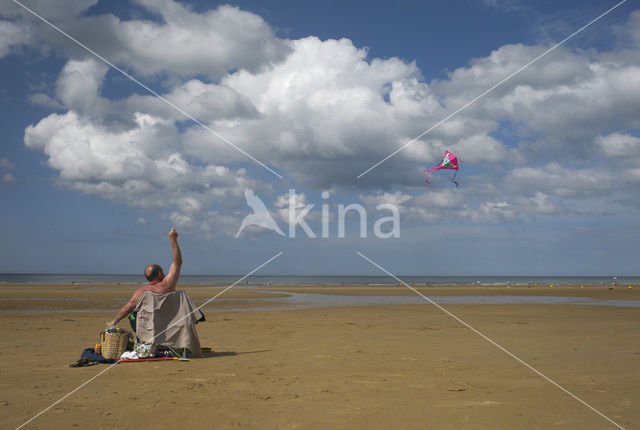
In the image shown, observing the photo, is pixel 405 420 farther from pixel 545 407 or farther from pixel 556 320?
pixel 556 320

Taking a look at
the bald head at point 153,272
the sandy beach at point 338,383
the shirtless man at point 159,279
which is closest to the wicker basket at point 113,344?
the shirtless man at point 159,279

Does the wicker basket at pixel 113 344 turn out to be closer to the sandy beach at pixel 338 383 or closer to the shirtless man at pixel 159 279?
the shirtless man at pixel 159 279

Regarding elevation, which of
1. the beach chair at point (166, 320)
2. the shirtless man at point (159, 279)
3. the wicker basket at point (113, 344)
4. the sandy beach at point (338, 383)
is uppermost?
the shirtless man at point (159, 279)

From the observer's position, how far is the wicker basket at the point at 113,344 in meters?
8.88

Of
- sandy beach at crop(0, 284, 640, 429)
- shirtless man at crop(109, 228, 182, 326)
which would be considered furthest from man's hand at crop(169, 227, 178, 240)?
sandy beach at crop(0, 284, 640, 429)

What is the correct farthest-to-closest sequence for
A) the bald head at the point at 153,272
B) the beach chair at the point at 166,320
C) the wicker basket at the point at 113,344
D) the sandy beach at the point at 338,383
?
the bald head at the point at 153,272 → the beach chair at the point at 166,320 → the wicker basket at the point at 113,344 → the sandy beach at the point at 338,383

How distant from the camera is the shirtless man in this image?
8984 millimetres

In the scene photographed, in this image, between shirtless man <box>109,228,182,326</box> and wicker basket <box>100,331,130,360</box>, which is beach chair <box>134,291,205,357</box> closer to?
shirtless man <box>109,228,182,326</box>

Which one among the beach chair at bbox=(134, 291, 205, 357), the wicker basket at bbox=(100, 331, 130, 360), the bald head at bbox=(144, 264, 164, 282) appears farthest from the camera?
the bald head at bbox=(144, 264, 164, 282)

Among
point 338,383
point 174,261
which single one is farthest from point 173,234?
point 338,383

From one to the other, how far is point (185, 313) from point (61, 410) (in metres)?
3.40

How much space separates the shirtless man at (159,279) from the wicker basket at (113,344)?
249 millimetres

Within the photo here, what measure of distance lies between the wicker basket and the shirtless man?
0.25 m

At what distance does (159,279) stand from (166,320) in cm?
84
